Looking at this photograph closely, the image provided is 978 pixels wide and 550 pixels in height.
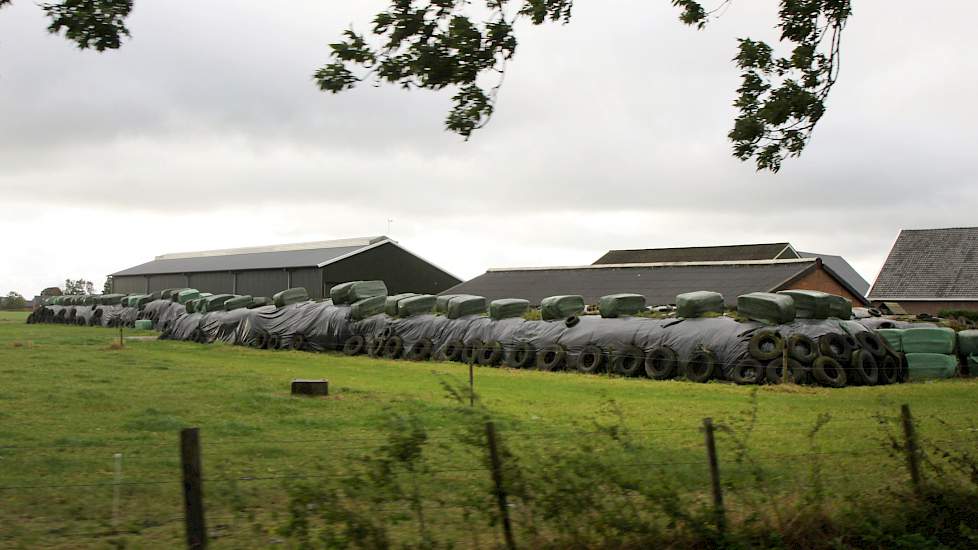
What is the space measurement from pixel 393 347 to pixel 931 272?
35514mm

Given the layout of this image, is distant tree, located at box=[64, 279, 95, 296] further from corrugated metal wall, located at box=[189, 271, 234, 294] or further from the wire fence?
the wire fence

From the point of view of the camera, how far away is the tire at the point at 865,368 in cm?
2162

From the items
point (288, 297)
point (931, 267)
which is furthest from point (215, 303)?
point (931, 267)

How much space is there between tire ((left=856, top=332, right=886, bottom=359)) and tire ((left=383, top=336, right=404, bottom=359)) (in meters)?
15.6

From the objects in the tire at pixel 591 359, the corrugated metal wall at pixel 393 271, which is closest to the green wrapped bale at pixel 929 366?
the tire at pixel 591 359

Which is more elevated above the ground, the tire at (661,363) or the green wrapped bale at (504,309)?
the green wrapped bale at (504,309)

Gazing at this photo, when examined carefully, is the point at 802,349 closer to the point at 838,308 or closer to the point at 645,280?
the point at 838,308

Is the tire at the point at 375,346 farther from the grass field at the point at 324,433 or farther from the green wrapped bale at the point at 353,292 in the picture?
the grass field at the point at 324,433

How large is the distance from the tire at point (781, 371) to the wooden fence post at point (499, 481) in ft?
53.6

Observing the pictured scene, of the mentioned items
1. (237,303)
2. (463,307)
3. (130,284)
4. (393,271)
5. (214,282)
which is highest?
(130,284)

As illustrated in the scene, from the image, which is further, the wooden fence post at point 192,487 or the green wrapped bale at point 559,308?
the green wrapped bale at point 559,308

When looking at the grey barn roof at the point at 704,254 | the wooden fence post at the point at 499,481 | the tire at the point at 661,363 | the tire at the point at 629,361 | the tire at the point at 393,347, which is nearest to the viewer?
the wooden fence post at the point at 499,481

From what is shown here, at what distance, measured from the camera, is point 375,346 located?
32500 millimetres

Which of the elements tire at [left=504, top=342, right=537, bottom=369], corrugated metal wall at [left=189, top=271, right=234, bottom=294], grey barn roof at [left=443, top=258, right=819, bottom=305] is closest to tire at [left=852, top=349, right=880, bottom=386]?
tire at [left=504, top=342, right=537, bottom=369]
